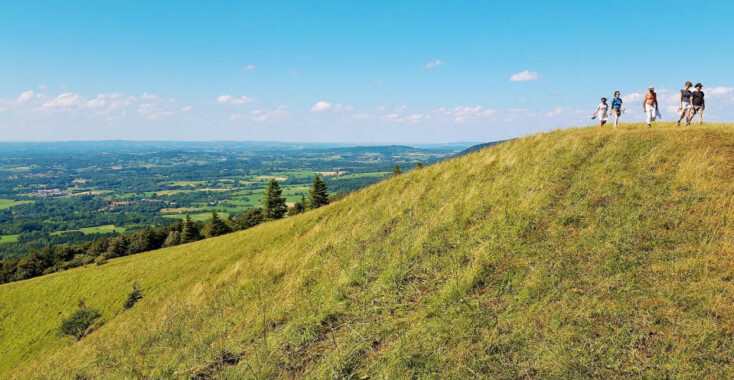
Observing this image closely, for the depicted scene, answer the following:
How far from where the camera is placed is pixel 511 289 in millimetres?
6852

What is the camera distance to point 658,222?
8.05 m

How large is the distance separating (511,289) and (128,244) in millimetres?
71841

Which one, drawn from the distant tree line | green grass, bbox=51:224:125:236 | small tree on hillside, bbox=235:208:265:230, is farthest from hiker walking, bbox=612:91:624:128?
green grass, bbox=51:224:125:236

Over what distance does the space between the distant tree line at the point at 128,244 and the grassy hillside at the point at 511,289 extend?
4767cm

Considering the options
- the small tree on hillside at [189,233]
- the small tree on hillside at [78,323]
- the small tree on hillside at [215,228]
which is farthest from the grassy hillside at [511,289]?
the small tree on hillside at [189,233]

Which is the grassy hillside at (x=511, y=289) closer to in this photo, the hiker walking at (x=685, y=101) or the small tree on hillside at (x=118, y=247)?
the hiker walking at (x=685, y=101)

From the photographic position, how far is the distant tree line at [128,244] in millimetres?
53950

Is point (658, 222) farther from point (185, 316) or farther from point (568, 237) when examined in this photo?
point (185, 316)

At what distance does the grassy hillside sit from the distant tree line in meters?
47.7

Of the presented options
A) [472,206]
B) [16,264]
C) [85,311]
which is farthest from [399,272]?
[16,264]

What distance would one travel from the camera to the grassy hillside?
17.1 feet

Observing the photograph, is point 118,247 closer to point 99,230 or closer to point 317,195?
point 317,195

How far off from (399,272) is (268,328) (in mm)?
3454

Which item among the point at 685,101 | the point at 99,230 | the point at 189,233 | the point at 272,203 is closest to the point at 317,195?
the point at 272,203
